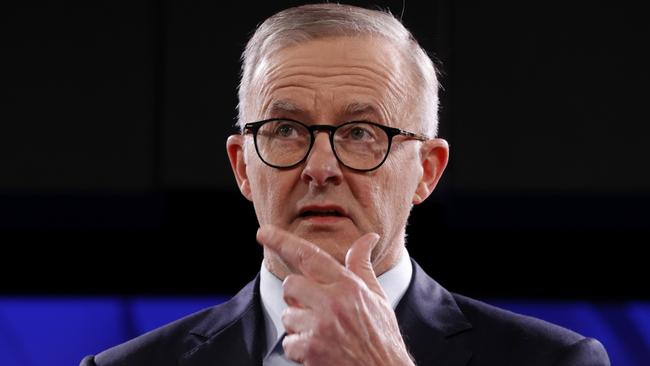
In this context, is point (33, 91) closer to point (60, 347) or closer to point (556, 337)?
point (60, 347)

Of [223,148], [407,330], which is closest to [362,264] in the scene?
[407,330]

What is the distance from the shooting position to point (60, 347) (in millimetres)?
3141

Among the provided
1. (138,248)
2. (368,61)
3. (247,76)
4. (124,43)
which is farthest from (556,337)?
(124,43)

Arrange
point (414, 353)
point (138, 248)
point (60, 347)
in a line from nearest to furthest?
1. point (414, 353)
2. point (60, 347)
3. point (138, 248)

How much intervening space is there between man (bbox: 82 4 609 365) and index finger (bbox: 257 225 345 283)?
0.15ft

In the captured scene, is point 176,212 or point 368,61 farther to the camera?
point 176,212

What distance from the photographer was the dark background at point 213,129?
11.7 feet

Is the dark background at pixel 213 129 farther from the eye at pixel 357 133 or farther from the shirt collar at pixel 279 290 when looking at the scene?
the eye at pixel 357 133

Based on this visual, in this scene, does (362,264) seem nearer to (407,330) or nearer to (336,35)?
(407,330)

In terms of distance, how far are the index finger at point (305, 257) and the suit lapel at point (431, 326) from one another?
338 mm

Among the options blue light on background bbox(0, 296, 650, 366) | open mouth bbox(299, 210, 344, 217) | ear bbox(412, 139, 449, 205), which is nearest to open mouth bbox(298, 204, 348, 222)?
open mouth bbox(299, 210, 344, 217)

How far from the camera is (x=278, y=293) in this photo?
1.72 metres

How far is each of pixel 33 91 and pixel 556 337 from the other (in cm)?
247

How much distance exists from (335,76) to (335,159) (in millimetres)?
142
